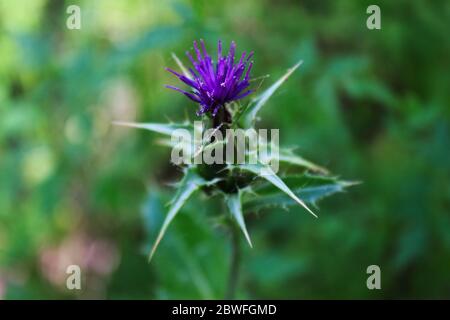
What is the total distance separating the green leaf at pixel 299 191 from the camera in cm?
Result: 246

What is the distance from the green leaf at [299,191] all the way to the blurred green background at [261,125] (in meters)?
0.54

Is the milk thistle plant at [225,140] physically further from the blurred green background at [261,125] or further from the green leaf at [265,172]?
the blurred green background at [261,125]

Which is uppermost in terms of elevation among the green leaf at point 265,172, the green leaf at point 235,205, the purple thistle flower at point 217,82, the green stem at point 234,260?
the purple thistle flower at point 217,82

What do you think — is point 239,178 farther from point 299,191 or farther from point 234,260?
point 234,260

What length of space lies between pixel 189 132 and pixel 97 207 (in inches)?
113

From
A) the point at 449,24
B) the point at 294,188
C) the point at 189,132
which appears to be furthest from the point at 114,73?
the point at 449,24

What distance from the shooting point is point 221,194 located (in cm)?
233

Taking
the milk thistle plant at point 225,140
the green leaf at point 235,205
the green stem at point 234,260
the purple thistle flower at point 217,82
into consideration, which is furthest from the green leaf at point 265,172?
the green stem at point 234,260

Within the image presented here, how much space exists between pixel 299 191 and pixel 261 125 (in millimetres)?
2360

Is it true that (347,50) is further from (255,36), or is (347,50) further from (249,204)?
(249,204)

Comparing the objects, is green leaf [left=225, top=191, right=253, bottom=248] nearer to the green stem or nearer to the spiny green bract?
the spiny green bract

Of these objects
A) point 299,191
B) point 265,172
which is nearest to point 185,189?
point 265,172

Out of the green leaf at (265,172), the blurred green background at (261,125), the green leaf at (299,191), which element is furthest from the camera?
the blurred green background at (261,125)

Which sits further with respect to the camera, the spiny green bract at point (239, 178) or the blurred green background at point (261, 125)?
the blurred green background at point (261, 125)
